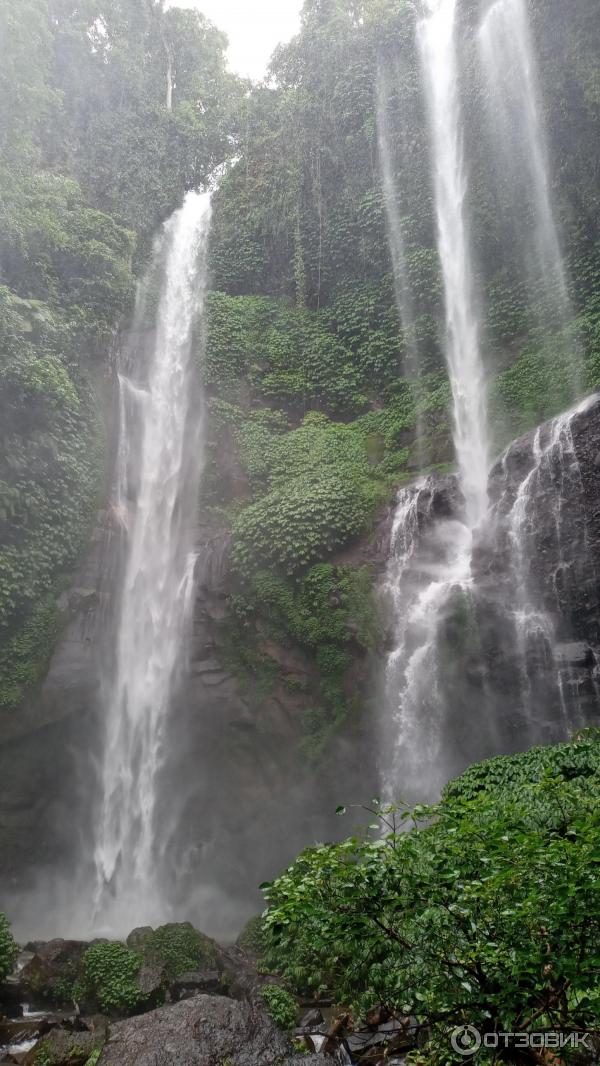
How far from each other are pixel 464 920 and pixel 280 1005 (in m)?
5.61

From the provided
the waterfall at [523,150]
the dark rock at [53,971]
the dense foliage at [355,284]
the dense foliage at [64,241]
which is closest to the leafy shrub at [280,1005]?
the dark rock at [53,971]

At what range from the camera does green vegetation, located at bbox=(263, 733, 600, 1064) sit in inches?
119

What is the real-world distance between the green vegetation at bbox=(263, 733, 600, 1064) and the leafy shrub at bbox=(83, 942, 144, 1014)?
6.26 m

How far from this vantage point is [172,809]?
46.5ft

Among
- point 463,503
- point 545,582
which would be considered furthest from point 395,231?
point 545,582

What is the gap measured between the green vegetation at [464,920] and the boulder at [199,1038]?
3738mm

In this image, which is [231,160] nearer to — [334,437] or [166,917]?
[334,437]

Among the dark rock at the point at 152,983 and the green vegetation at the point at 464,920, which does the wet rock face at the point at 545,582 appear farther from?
the green vegetation at the point at 464,920

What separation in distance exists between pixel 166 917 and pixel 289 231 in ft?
69.3

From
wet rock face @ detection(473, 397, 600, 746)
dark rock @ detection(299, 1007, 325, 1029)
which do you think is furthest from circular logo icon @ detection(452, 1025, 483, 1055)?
wet rock face @ detection(473, 397, 600, 746)

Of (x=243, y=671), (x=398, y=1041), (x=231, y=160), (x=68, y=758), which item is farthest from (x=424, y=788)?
(x=231, y=160)

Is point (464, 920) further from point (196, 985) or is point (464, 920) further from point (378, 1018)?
point (196, 985)

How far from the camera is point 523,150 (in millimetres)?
19156

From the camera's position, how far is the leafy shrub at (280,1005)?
732cm
